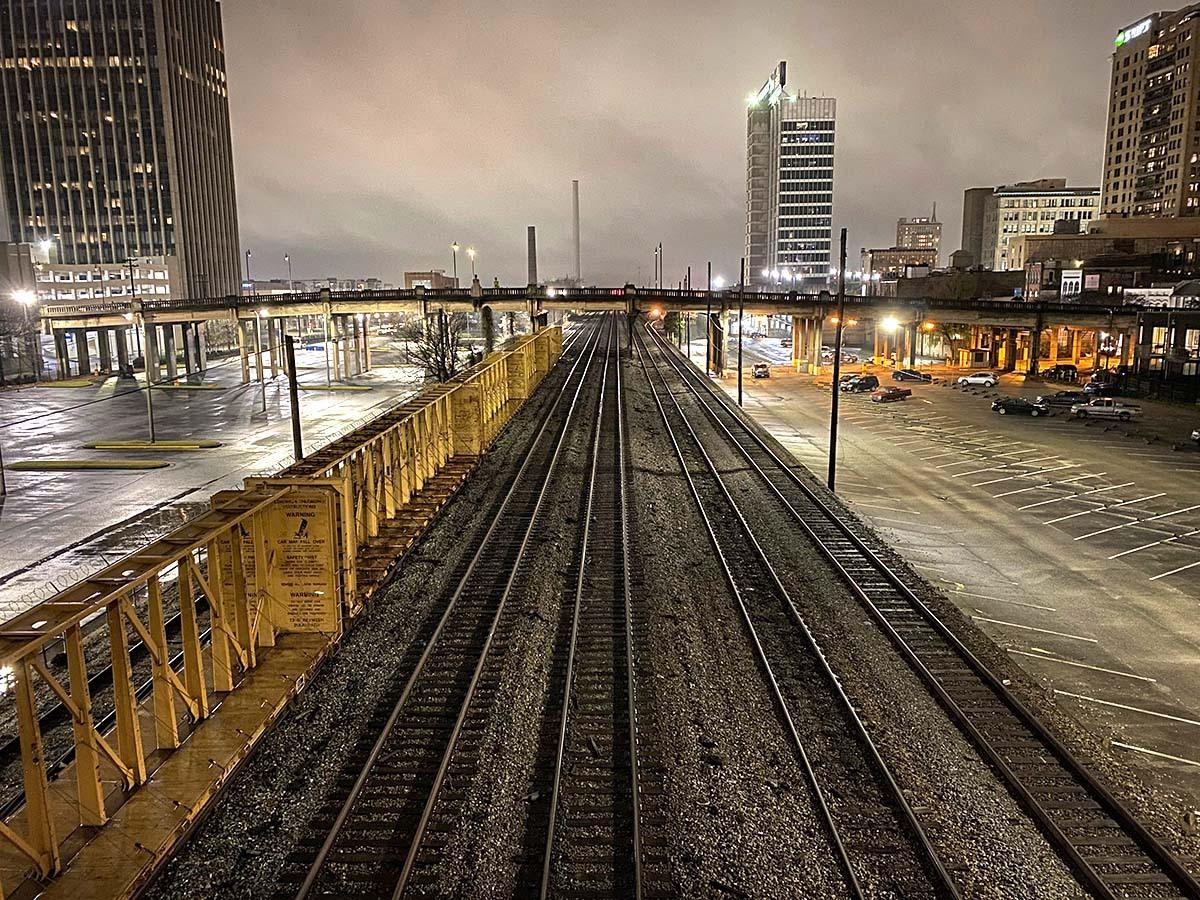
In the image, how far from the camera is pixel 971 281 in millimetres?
94562

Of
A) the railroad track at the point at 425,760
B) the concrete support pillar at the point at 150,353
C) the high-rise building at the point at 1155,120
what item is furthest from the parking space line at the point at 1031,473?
the high-rise building at the point at 1155,120

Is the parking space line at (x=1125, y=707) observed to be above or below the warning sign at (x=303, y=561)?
below

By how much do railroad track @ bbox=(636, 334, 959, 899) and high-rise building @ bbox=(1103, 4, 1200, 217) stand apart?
463ft

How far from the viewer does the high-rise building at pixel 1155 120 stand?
118812mm

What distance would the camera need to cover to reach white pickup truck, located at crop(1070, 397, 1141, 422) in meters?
43.1

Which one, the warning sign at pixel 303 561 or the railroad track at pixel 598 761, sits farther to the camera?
the warning sign at pixel 303 561

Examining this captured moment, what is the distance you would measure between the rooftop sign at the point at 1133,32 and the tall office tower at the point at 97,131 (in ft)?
518

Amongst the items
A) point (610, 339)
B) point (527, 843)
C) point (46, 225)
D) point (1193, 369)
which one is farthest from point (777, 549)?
point (46, 225)

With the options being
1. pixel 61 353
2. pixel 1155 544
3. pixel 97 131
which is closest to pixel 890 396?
pixel 1155 544

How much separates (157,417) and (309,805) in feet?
149

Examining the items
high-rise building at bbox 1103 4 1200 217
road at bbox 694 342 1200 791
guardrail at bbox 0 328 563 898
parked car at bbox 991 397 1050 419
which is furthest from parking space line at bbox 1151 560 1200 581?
high-rise building at bbox 1103 4 1200 217

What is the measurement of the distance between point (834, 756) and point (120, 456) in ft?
115

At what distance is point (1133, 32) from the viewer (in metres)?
130

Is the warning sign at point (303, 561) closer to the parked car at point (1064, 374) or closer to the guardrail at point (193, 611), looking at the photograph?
the guardrail at point (193, 611)
